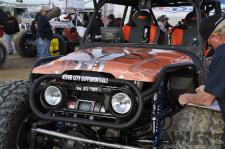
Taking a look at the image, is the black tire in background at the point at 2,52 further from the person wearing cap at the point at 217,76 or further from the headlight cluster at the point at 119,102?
the person wearing cap at the point at 217,76

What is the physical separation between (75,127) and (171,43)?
1486 mm

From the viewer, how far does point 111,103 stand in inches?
153

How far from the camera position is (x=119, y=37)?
529 centimetres

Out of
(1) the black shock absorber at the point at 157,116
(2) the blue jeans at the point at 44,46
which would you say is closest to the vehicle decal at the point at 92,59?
(1) the black shock absorber at the point at 157,116

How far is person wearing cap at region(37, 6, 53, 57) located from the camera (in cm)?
1117

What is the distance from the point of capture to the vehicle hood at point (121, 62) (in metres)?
3.90

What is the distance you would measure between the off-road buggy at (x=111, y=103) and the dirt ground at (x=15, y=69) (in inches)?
225

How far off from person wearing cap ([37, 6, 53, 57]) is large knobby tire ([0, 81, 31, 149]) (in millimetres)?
6735

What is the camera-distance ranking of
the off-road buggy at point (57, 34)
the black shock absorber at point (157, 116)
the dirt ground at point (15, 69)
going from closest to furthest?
the black shock absorber at point (157, 116), the dirt ground at point (15, 69), the off-road buggy at point (57, 34)

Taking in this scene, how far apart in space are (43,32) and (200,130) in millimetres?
8121

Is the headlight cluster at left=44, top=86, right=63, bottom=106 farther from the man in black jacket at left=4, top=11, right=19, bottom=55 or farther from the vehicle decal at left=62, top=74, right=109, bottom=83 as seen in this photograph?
the man in black jacket at left=4, top=11, right=19, bottom=55

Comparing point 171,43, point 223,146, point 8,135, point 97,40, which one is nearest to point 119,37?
point 97,40

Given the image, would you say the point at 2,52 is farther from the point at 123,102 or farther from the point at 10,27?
the point at 123,102

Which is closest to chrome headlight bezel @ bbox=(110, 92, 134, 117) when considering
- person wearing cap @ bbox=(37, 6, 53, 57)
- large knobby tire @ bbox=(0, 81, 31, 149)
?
large knobby tire @ bbox=(0, 81, 31, 149)
